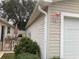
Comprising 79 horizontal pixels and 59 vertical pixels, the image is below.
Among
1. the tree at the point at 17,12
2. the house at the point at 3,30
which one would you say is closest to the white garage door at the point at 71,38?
the house at the point at 3,30

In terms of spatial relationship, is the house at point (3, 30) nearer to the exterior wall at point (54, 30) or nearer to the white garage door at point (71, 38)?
the white garage door at point (71, 38)

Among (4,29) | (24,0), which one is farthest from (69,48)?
(24,0)

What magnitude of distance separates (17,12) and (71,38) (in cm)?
3375

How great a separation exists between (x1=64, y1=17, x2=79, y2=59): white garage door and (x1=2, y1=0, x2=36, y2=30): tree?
1278 inches

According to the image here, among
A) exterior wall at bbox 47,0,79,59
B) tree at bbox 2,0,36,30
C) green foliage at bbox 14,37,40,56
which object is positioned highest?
tree at bbox 2,0,36,30

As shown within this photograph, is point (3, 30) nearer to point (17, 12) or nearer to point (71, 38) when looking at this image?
point (17, 12)

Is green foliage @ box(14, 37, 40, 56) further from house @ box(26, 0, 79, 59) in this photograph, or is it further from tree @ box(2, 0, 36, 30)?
tree @ box(2, 0, 36, 30)

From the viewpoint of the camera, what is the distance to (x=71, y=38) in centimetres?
745

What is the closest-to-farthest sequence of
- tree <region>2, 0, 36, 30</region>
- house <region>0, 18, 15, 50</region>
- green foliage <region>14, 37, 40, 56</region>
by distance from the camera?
green foliage <region>14, 37, 40, 56</region>, house <region>0, 18, 15, 50</region>, tree <region>2, 0, 36, 30</region>

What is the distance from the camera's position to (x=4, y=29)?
24.2m

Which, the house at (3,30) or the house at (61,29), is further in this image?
the house at (3,30)

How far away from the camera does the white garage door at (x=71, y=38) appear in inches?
289

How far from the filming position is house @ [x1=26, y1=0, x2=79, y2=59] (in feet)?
22.8

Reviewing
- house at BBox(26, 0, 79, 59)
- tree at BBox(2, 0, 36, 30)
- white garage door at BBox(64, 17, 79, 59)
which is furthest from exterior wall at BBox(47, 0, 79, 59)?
tree at BBox(2, 0, 36, 30)
